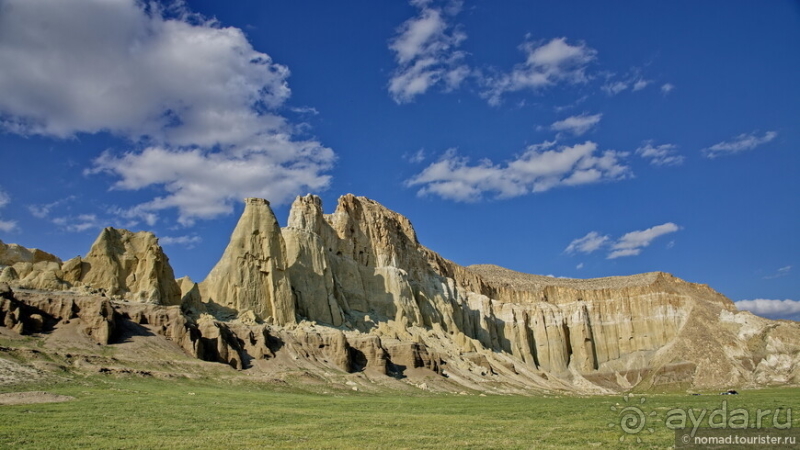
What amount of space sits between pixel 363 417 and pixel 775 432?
19.1m

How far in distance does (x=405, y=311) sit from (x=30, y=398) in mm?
71954

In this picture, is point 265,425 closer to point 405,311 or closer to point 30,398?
point 30,398

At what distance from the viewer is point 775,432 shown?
23.5 m

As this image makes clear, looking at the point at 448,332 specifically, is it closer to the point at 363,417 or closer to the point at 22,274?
the point at 22,274

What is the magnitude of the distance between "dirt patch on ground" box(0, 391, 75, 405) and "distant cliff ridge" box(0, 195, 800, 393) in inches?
765

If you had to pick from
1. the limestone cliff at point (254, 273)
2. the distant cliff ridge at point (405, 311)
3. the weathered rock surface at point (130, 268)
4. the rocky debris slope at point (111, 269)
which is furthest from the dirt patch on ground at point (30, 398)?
the limestone cliff at point (254, 273)

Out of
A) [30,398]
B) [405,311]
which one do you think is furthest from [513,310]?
[30,398]

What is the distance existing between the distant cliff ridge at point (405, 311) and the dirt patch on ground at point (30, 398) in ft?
63.8

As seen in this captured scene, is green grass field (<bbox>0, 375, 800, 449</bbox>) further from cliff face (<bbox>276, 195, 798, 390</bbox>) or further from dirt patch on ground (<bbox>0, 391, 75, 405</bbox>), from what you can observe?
cliff face (<bbox>276, 195, 798, 390</bbox>)

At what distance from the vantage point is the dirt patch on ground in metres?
34.0

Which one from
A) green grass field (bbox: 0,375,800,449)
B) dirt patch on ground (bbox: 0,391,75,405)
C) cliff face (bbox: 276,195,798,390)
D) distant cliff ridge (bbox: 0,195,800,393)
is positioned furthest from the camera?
cliff face (bbox: 276,195,798,390)

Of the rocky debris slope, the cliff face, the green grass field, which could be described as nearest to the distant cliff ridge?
the rocky debris slope

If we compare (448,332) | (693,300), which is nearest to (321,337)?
(448,332)

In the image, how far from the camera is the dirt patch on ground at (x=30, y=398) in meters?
34.0
